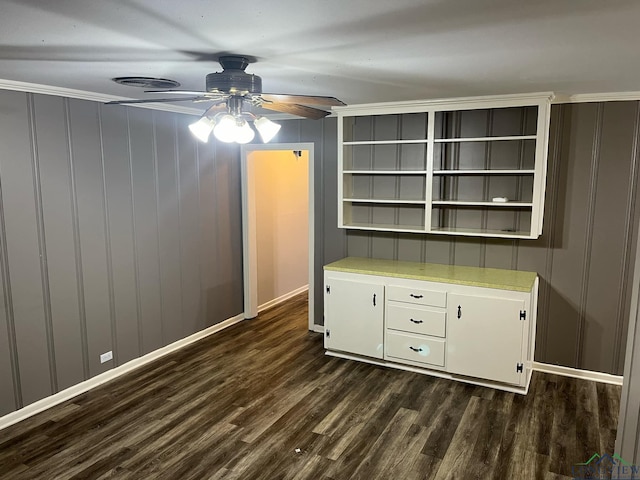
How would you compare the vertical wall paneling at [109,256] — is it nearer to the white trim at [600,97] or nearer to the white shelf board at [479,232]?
the white shelf board at [479,232]

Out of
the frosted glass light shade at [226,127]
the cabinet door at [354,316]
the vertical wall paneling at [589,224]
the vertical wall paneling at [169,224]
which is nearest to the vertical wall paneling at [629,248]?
the vertical wall paneling at [589,224]

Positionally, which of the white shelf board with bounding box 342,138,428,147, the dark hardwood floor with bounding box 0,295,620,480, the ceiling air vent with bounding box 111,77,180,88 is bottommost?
the dark hardwood floor with bounding box 0,295,620,480

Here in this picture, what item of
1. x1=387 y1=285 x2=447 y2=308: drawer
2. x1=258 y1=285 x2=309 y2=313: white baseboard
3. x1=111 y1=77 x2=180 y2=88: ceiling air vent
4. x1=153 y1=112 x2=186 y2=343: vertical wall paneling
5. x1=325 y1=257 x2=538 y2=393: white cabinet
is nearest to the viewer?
x1=111 y1=77 x2=180 y2=88: ceiling air vent

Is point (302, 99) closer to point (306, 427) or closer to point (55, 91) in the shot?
point (55, 91)

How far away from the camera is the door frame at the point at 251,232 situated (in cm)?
484

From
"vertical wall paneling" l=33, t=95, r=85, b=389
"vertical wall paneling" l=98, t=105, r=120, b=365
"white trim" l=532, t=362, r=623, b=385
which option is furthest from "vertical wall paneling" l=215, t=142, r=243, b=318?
"white trim" l=532, t=362, r=623, b=385

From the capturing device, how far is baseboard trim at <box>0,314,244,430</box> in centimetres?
323

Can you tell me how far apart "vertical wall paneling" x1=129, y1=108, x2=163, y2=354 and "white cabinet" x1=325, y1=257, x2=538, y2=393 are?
1535mm

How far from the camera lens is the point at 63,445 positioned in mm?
2951

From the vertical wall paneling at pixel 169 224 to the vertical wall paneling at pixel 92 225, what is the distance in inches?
22.7

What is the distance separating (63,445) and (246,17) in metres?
2.76

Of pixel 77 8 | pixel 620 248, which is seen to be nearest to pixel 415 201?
pixel 620 248

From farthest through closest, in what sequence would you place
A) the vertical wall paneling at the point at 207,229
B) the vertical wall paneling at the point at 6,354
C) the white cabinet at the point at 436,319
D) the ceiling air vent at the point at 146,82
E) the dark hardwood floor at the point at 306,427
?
the vertical wall paneling at the point at 207,229, the white cabinet at the point at 436,319, the vertical wall paneling at the point at 6,354, the ceiling air vent at the point at 146,82, the dark hardwood floor at the point at 306,427

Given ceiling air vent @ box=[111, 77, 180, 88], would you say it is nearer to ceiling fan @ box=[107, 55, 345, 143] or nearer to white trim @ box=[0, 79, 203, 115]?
white trim @ box=[0, 79, 203, 115]
